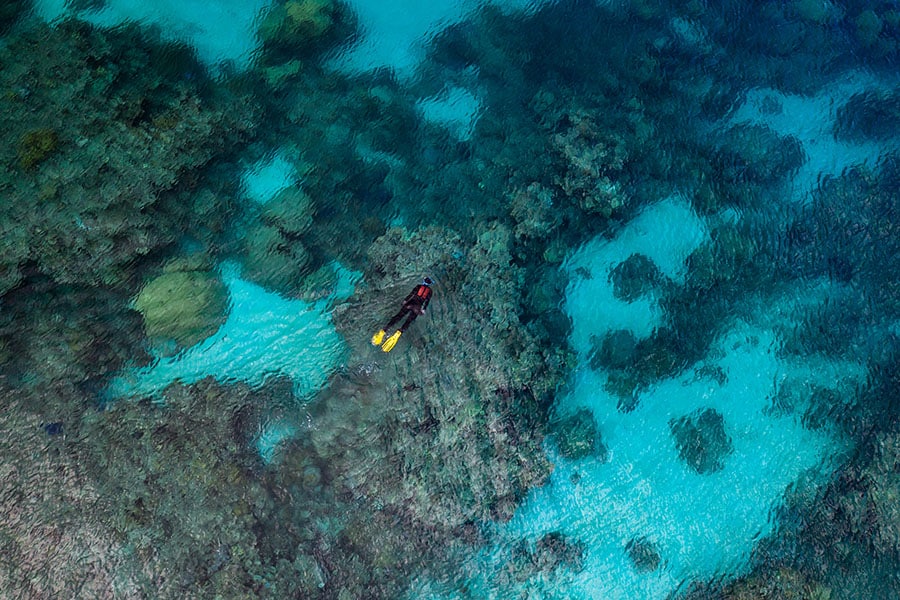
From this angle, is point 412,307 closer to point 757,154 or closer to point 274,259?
point 274,259

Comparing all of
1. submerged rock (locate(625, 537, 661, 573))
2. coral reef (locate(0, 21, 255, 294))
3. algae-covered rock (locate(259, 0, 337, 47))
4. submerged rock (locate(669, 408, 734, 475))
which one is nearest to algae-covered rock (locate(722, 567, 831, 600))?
submerged rock (locate(625, 537, 661, 573))

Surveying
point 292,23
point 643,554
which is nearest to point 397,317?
point 643,554

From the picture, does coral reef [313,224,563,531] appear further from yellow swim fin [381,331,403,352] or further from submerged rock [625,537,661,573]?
submerged rock [625,537,661,573]

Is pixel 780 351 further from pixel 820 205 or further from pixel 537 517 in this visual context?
pixel 537 517

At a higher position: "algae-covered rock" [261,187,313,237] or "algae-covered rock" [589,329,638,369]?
"algae-covered rock" [261,187,313,237]

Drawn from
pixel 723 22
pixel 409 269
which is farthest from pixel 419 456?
pixel 723 22

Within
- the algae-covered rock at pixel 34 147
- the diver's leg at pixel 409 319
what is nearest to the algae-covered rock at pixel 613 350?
the diver's leg at pixel 409 319

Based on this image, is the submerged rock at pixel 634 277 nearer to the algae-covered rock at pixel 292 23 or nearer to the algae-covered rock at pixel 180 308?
the algae-covered rock at pixel 180 308
